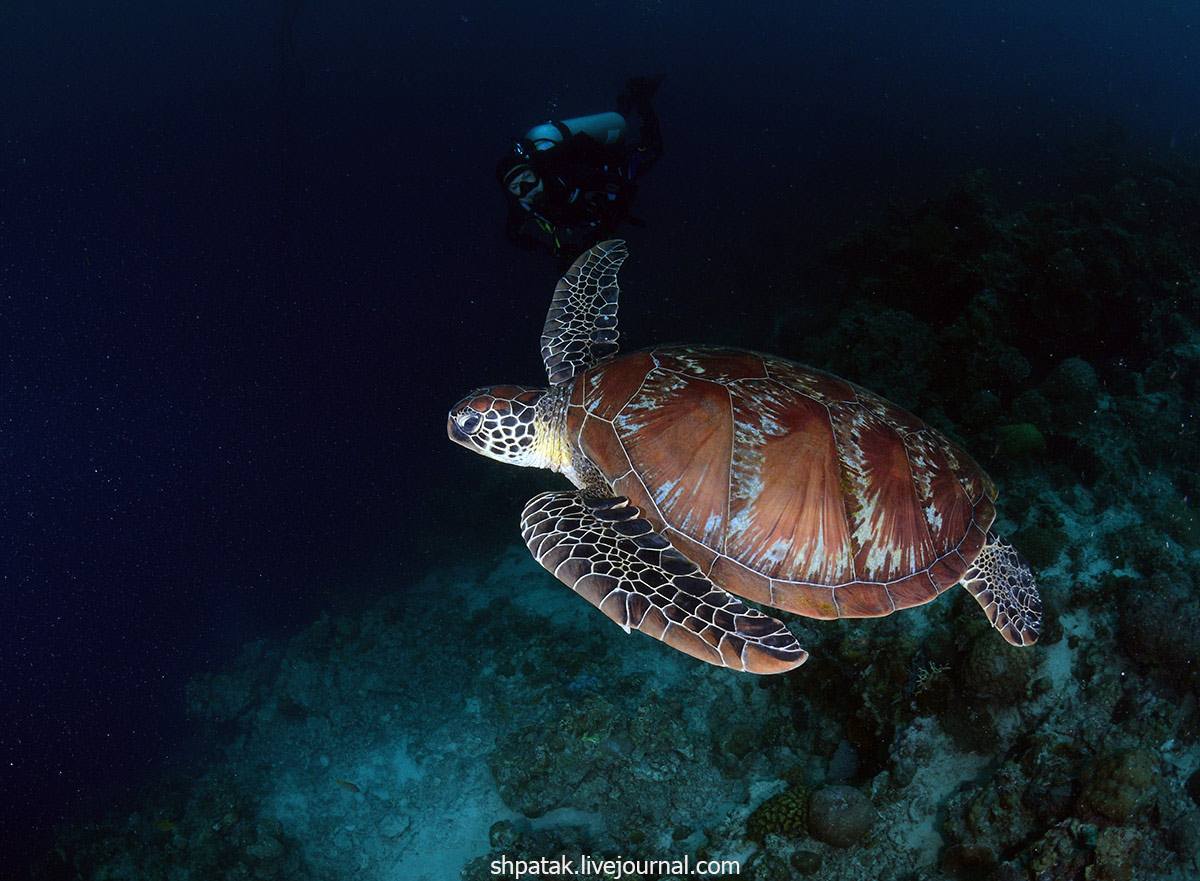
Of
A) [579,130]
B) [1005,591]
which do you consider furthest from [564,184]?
[1005,591]

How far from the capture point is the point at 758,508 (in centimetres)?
215

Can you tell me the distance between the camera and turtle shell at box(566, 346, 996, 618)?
7.04ft

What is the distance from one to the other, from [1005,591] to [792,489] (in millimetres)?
1456

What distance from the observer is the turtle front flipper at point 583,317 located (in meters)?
3.36

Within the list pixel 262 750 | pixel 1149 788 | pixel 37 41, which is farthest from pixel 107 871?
pixel 37 41

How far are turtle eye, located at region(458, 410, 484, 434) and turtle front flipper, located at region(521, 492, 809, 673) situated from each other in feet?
2.59

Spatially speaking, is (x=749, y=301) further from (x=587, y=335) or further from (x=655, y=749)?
(x=655, y=749)

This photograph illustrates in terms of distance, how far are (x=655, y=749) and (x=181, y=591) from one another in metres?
11.2

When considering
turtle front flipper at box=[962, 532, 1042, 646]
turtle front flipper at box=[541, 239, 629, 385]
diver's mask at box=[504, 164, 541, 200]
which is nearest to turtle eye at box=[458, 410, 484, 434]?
turtle front flipper at box=[541, 239, 629, 385]

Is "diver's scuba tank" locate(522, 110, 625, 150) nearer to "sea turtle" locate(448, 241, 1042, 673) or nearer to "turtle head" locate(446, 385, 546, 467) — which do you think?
"turtle head" locate(446, 385, 546, 467)

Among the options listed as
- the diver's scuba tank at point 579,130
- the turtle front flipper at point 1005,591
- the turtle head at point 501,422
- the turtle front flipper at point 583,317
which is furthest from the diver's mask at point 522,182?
the turtle front flipper at point 1005,591

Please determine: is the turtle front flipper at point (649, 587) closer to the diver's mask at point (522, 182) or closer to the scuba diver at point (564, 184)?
the scuba diver at point (564, 184)

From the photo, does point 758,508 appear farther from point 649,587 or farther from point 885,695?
point 885,695

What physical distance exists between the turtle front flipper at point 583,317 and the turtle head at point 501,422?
330mm
